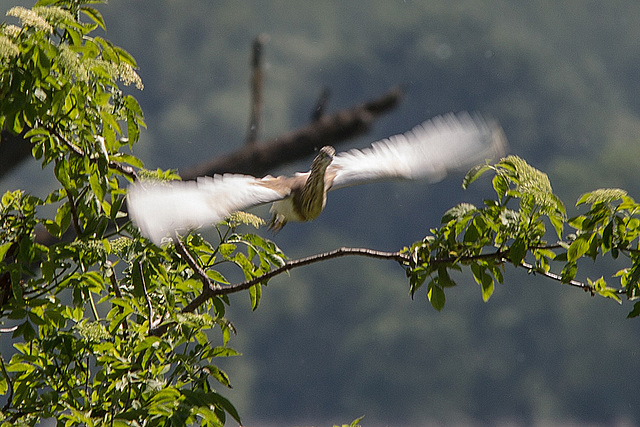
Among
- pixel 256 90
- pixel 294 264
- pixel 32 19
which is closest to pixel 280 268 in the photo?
pixel 294 264

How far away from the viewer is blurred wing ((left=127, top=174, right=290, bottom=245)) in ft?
3.39

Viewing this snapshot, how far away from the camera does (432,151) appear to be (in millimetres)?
1595

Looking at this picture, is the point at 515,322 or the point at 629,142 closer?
the point at 515,322

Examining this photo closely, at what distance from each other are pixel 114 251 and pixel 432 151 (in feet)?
2.50

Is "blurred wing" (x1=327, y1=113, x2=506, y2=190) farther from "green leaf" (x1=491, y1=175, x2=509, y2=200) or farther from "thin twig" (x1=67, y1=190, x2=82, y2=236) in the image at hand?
"thin twig" (x1=67, y1=190, x2=82, y2=236)

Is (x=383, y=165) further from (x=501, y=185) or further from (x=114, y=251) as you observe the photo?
(x=114, y=251)

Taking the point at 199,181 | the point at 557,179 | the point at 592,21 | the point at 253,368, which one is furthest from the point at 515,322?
the point at 199,181

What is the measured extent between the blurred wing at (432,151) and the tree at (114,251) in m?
0.49

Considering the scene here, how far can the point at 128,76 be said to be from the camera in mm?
1011

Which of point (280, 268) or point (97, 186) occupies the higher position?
point (97, 186)

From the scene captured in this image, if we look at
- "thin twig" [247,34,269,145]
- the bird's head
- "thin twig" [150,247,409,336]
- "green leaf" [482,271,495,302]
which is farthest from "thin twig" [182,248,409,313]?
"thin twig" [247,34,269,145]

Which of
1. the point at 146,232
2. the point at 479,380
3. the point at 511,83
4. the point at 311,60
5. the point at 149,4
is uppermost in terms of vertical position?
the point at 149,4

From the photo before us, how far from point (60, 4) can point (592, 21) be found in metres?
25.7

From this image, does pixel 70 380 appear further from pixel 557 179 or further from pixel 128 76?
pixel 557 179
